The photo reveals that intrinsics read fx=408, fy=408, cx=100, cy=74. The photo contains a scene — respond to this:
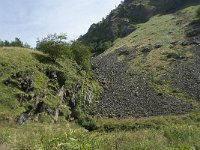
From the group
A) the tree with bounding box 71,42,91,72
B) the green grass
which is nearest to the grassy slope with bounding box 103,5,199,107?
the tree with bounding box 71,42,91,72

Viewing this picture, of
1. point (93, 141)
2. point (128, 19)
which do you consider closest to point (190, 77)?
point (93, 141)

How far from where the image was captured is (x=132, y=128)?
4778cm

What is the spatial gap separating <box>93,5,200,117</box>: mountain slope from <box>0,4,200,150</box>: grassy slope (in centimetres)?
46

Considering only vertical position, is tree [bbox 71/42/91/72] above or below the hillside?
above

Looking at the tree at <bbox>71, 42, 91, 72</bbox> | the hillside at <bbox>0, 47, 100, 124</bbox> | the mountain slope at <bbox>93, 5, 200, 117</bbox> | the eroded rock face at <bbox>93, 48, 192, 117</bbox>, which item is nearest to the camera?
the hillside at <bbox>0, 47, 100, 124</bbox>

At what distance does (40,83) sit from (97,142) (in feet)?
108

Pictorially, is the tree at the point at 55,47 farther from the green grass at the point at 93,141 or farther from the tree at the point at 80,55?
the green grass at the point at 93,141

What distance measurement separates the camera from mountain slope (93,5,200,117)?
190ft

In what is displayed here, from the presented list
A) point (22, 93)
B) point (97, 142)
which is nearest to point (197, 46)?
point (22, 93)

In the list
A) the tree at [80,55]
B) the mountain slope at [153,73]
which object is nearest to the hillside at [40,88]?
the tree at [80,55]

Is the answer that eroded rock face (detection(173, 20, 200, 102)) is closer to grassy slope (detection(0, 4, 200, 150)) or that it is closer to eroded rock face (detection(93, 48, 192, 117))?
grassy slope (detection(0, 4, 200, 150))

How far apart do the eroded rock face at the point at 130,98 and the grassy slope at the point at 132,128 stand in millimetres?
3474

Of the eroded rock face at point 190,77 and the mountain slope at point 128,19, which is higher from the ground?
the mountain slope at point 128,19

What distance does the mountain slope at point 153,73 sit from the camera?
58031 mm
